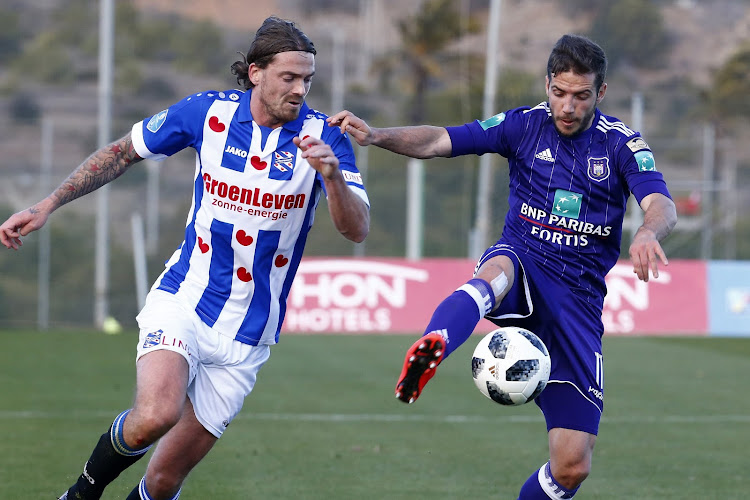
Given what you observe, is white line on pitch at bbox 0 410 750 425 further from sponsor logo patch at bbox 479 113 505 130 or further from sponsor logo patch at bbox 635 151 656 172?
sponsor logo patch at bbox 635 151 656 172

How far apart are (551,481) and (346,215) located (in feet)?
5.74

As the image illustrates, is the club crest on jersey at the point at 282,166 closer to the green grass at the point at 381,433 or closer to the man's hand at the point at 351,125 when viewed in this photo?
the man's hand at the point at 351,125

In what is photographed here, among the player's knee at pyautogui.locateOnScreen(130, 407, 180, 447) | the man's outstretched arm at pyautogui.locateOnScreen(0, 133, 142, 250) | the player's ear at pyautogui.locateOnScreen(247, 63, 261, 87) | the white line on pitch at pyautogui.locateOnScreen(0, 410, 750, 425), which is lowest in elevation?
the white line on pitch at pyautogui.locateOnScreen(0, 410, 750, 425)

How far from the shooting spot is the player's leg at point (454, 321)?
4.57 metres

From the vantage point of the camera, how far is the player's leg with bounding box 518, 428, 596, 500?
5.29 metres

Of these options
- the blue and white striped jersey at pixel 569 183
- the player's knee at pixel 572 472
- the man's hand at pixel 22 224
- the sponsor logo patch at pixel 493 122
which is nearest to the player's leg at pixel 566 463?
the player's knee at pixel 572 472

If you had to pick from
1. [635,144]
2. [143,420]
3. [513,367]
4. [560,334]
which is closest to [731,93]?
[635,144]

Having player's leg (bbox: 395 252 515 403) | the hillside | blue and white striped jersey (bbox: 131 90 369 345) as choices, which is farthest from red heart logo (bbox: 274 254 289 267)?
the hillside

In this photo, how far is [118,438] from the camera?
191 inches

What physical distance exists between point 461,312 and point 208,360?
1.21 m

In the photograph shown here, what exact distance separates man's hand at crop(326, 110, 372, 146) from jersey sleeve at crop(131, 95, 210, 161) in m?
0.67

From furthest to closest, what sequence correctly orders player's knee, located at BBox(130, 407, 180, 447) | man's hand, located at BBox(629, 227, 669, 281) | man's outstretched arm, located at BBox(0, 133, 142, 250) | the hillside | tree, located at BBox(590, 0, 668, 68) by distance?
tree, located at BBox(590, 0, 668, 68) < the hillside < man's outstretched arm, located at BBox(0, 133, 142, 250) < player's knee, located at BBox(130, 407, 180, 447) < man's hand, located at BBox(629, 227, 669, 281)

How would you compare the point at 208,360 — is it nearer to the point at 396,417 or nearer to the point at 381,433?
the point at 381,433

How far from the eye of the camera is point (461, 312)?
4844 millimetres
